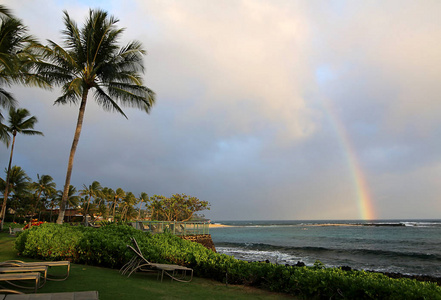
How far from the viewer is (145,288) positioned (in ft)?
19.1

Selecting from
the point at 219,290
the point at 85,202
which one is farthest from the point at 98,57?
the point at 85,202

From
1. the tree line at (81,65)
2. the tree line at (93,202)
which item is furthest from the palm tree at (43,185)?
the tree line at (81,65)

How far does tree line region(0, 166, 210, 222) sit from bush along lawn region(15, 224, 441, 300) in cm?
1862

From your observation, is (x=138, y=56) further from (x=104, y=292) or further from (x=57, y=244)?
(x=104, y=292)

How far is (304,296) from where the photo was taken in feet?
18.3

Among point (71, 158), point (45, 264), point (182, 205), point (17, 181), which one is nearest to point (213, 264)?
point (45, 264)

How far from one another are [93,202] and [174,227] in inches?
2022

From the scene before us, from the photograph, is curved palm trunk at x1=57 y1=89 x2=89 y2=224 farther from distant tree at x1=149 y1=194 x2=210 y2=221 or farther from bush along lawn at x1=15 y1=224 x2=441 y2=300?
distant tree at x1=149 y1=194 x2=210 y2=221

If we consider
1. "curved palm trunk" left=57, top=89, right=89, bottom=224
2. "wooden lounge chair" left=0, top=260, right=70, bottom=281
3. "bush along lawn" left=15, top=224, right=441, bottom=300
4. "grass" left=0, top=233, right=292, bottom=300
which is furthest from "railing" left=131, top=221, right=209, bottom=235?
"wooden lounge chair" left=0, top=260, right=70, bottom=281

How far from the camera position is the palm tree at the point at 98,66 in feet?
46.3

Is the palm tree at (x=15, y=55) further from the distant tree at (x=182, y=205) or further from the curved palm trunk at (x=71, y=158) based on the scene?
the distant tree at (x=182, y=205)

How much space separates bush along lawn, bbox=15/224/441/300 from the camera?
195 inches

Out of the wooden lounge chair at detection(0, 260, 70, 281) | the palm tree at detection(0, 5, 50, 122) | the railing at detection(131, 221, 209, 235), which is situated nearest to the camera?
the wooden lounge chair at detection(0, 260, 70, 281)

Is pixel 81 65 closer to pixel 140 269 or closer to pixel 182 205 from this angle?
pixel 140 269
